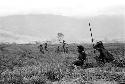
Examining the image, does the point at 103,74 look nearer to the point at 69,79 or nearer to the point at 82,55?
the point at 69,79

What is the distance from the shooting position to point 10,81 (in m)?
13.6

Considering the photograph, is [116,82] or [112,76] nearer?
[116,82]

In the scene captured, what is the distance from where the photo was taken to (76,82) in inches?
497

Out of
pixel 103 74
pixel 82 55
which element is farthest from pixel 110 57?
pixel 103 74

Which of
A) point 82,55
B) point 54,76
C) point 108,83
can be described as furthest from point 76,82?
point 82,55

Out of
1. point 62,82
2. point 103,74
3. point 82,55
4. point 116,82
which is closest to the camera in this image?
point 116,82

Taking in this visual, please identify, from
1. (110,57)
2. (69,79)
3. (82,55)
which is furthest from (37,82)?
(110,57)

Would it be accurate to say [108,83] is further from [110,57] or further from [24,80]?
[110,57]

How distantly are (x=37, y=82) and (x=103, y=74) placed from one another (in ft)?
13.8

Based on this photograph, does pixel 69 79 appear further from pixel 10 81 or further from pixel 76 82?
pixel 10 81

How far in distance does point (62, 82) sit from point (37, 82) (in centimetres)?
134

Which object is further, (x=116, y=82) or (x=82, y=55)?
(x=82, y=55)

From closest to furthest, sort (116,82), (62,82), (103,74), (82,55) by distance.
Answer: (116,82), (62,82), (103,74), (82,55)

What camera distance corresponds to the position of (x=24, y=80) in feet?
44.0
